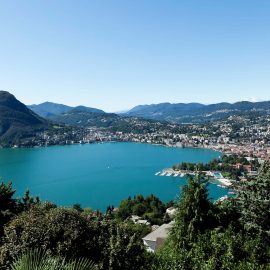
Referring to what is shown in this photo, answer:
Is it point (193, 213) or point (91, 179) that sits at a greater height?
point (193, 213)

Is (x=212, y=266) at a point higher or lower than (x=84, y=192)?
higher

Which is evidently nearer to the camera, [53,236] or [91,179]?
[53,236]

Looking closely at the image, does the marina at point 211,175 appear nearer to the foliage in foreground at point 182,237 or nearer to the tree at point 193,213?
the foliage in foreground at point 182,237

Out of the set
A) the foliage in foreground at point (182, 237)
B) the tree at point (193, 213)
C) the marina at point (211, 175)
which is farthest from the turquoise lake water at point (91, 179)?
the tree at point (193, 213)

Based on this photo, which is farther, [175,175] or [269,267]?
[175,175]

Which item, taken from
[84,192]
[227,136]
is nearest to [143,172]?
[84,192]

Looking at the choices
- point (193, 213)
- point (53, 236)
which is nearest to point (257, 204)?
point (193, 213)

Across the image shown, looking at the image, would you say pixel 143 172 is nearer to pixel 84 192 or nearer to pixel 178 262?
pixel 84 192

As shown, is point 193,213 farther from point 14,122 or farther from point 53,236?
point 14,122
